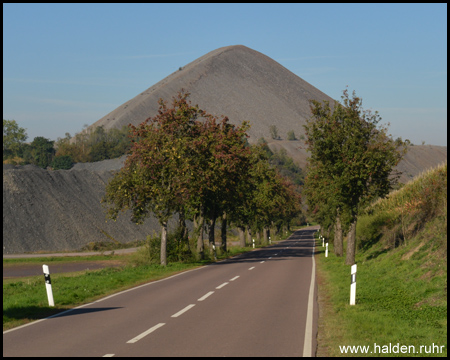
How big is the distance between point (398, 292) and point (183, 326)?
7121 millimetres

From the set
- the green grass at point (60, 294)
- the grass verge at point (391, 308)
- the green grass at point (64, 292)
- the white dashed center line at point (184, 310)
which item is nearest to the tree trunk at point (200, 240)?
the green grass at point (64, 292)

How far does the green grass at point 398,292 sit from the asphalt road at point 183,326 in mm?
600

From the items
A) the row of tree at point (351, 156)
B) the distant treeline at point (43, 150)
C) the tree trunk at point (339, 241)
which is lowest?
the tree trunk at point (339, 241)

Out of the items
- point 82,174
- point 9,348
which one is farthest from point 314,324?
point 82,174

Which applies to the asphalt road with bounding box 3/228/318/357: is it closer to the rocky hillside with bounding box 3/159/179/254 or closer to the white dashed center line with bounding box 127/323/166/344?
the white dashed center line with bounding box 127/323/166/344

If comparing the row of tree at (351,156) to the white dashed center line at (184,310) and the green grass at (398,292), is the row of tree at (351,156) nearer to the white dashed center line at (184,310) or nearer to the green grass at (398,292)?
the green grass at (398,292)

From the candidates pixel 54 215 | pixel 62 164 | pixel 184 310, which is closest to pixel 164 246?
pixel 184 310

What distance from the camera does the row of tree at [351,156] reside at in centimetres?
2642

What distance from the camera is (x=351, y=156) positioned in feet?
86.9

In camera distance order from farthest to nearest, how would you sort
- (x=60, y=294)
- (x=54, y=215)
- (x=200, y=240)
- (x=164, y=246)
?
(x=54, y=215)
(x=200, y=240)
(x=164, y=246)
(x=60, y=294)

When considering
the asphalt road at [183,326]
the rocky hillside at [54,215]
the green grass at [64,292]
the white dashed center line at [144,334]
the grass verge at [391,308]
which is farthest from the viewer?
the rocky hillside at [54,215]

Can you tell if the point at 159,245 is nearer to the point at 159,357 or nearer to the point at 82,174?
the point at 159,357

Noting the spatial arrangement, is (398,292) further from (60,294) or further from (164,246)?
(164,246)

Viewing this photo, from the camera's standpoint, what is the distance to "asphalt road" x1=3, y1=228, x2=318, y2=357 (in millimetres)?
9109
